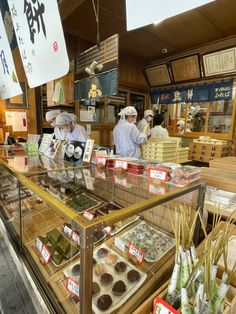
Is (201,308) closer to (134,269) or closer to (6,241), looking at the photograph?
(134,269)

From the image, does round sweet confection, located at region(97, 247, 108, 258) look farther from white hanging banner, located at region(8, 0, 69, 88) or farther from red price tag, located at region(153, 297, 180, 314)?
white hanging banner, located at region(8, 0, 69, 88)

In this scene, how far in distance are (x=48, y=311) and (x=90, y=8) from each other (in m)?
4.14

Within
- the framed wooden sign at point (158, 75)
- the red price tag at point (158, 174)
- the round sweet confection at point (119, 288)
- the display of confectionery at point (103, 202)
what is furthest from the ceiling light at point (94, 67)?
the framed wooden sign at point (158, 75)

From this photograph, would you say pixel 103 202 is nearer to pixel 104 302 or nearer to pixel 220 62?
pixel 104 302

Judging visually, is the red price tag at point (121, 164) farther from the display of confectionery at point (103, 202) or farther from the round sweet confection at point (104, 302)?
the round sweet confection at point (104, 302)

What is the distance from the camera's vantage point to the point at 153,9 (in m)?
0.75

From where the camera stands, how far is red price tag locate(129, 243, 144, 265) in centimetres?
120

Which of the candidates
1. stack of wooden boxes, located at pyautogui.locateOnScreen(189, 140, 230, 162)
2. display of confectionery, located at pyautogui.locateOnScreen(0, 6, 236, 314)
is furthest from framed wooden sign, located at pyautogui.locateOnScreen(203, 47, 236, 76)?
stack of wooden boxes, located at pyautogui.locateOnScreen(189, 140, 230, 162)

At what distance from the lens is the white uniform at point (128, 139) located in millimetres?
3562

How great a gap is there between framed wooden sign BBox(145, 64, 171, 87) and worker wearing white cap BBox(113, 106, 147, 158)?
273cm

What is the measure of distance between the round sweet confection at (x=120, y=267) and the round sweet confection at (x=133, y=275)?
0.16 ft

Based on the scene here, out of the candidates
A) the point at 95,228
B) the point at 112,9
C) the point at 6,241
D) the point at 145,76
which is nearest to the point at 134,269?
the point at 95,228

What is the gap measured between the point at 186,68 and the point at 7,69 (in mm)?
4512

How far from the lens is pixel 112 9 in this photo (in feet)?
11.1
